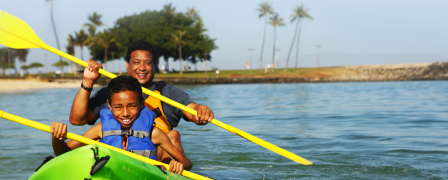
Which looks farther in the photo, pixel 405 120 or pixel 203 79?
pixel 203 79

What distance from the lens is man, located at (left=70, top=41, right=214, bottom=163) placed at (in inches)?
146

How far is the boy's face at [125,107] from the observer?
332 cm

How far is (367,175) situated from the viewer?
5.36 meters

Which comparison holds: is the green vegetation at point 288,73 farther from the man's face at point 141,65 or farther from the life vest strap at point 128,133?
the life vest strap at point 128,133

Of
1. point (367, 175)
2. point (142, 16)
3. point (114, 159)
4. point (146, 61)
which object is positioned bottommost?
point (367, 175)

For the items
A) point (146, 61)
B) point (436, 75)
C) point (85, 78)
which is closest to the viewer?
point (85, 78)

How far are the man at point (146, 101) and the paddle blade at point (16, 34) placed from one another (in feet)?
3.41

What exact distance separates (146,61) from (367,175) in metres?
3.20

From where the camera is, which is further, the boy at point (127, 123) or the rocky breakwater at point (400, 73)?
the rocky breakwater at point (400, 73)

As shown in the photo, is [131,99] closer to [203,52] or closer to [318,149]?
[318,149]

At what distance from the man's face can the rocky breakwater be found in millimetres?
58081

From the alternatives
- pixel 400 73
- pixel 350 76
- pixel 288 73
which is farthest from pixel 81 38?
pixel 400 73

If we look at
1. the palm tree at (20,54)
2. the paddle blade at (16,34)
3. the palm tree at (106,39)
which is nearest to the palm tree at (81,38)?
the palm tree at (106,39)

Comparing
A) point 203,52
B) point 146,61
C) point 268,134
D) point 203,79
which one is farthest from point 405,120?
point 203,52
